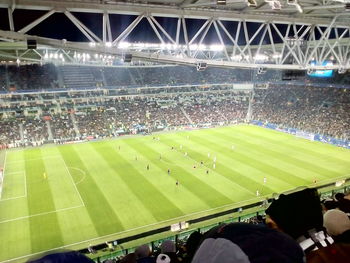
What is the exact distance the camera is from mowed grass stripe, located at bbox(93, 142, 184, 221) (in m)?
23.0

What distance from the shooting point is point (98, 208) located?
2388cm

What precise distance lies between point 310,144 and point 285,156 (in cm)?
848

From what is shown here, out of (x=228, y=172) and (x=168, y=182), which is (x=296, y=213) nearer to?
(x=168, y=182)

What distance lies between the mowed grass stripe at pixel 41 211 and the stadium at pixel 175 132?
143 mm

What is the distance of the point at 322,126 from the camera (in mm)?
49750

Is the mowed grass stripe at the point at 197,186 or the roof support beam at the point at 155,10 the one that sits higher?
the roof support beam at the point at 155,10

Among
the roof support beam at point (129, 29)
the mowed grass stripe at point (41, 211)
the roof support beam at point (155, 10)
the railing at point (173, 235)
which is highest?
the roof support beam at point (155, 10)

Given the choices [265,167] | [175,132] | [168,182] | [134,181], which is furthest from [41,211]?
[175,132]

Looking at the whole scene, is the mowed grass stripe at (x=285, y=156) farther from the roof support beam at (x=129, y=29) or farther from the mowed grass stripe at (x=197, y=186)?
the roof support beam at (x=129, y=29)

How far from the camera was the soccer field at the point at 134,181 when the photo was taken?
69.8ft

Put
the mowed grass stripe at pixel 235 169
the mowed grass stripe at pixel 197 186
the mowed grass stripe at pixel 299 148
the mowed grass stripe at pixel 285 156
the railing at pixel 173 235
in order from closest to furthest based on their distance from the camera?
the railing at pixel 173 235, the mowed grass stripe at pixel 197 186, the mowed grass stripe at pixel 235 169, the mowed grass stripe at pixel 285 156, the mowed grass stripe at pixel 299 148

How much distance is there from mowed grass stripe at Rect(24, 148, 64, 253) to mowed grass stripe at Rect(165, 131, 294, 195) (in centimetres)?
1657

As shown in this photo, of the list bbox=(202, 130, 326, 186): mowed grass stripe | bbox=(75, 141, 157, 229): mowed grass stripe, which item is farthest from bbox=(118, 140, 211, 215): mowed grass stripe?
bbox=(202, 130, 326, 186): mowed grass stripe

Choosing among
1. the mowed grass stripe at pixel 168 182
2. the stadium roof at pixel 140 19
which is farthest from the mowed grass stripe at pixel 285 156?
the stadium roof at pixel 140 19
